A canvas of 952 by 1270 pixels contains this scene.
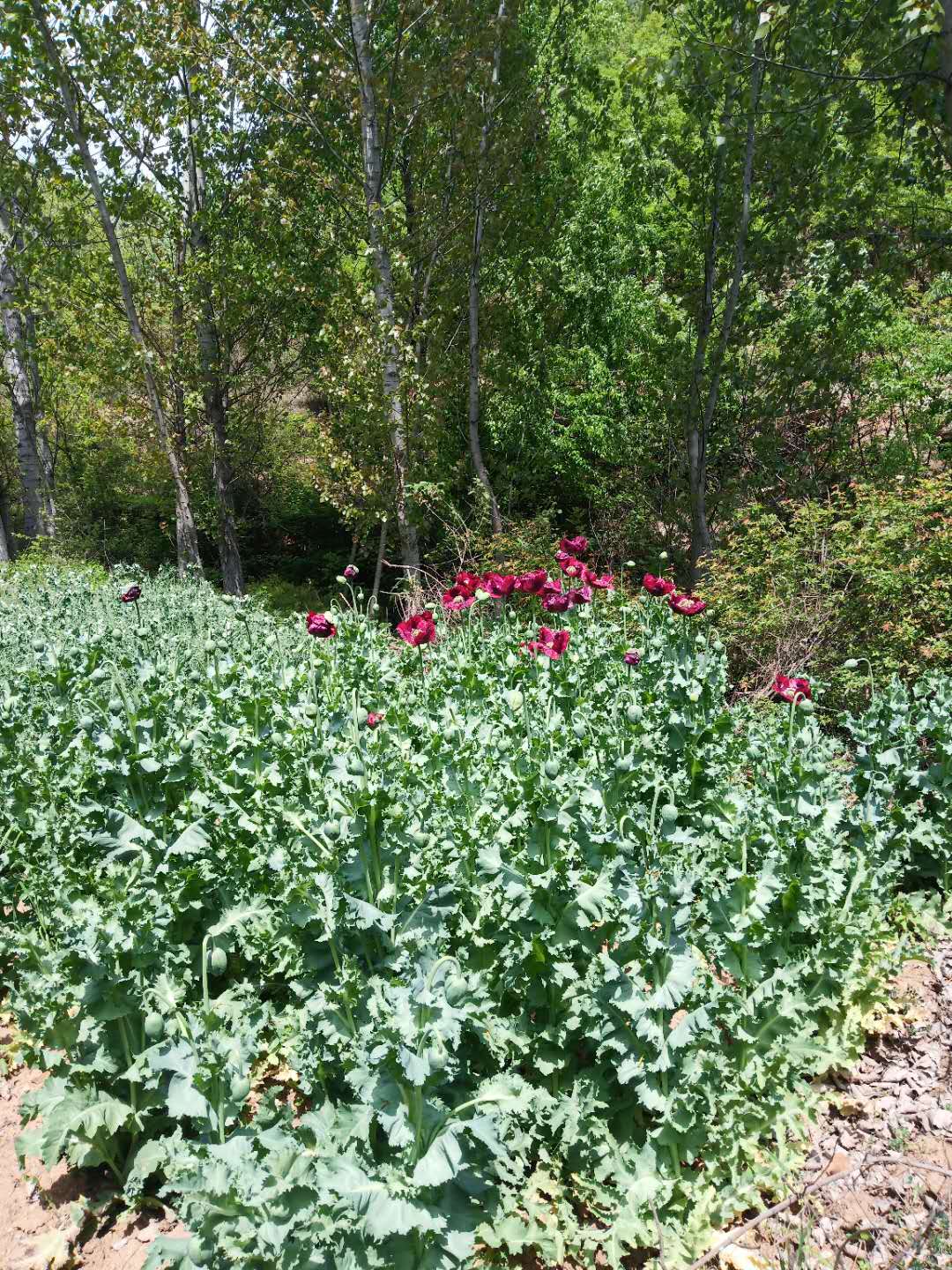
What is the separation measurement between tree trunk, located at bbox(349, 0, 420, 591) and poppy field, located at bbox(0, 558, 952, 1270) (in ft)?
15.8

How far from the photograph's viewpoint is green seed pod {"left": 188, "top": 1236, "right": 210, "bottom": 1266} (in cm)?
193

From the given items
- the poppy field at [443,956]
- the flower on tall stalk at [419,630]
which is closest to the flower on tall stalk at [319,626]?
the poppy field at [443,956]

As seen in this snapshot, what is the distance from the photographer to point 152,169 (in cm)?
1147

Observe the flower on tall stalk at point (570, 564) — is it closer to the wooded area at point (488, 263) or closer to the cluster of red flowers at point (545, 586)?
the cluster of red flowers at point (545, 586)

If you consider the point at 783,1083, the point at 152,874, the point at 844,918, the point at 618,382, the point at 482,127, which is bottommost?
the point at 783,1083

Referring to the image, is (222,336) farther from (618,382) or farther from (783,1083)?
(783,1083)

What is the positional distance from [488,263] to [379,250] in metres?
3.50

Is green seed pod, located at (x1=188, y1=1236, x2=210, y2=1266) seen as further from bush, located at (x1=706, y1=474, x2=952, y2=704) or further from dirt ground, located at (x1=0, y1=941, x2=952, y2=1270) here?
bush, located at (x1=706, y1=474, x2=952, y2=704)

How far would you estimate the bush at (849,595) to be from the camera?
237 inches

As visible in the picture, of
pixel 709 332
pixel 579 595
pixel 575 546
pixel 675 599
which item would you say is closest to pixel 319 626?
pixel 579 595

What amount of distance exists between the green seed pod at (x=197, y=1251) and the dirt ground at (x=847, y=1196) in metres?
0.68

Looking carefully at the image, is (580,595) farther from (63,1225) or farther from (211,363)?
(211,363)

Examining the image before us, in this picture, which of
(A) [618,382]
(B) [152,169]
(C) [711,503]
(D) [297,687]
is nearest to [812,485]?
(C) [711,503]

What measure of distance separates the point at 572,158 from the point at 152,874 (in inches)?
471
